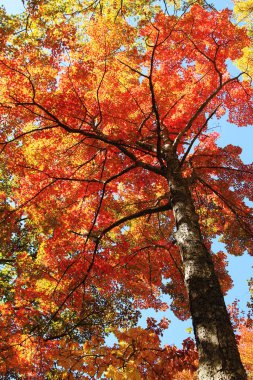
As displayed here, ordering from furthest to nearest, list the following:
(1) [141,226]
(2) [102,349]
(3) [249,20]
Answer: (3) [249,20]
(1) [141,226]
(2) [102,349]

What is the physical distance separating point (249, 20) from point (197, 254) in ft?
54.2

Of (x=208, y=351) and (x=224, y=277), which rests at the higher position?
(x=224, y=277)

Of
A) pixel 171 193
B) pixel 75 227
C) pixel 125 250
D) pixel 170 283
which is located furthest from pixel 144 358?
pixel 170 283

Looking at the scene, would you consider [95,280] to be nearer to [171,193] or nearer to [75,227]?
[75,227]

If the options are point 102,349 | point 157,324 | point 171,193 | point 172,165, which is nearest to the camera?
point 102,349

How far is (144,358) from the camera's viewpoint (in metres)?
4.94

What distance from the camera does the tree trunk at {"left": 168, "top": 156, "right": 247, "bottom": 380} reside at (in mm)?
3064

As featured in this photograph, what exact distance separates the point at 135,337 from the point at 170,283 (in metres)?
7.75

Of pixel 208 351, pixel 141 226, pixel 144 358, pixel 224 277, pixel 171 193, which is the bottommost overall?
pixel 208 351

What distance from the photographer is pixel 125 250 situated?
9.14m

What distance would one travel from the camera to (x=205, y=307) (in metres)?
3.64

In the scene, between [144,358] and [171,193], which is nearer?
[144,358]

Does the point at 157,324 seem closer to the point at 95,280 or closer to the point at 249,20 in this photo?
the point at 95,280

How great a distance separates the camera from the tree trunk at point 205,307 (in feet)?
10.1
